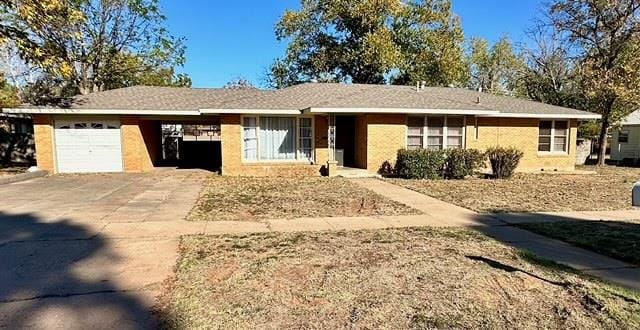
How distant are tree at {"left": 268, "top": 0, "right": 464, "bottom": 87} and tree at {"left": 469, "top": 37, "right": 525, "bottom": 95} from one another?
11.1 m

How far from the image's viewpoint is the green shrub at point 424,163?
1420cm

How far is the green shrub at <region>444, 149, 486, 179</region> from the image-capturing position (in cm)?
1430

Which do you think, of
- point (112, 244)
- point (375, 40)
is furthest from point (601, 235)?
point (375, 40)

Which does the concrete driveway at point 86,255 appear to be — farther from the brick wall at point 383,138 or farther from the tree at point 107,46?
the tree at point 107,46

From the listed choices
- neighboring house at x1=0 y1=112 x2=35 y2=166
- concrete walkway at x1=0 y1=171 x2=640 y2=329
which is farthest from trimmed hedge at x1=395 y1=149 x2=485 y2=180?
neighboring house at x1=0 y1=112 x2=35 y2=166

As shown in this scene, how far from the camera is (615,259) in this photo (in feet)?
17.0

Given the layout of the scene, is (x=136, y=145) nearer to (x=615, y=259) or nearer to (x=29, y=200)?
(x=29, y=200)

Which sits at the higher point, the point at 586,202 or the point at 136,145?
the point at 136,145

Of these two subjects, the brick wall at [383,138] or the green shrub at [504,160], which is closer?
the green shrub at [504,160]

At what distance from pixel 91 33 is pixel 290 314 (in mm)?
26725

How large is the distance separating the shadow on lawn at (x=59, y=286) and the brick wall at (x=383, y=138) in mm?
10745

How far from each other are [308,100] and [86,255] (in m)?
11.9

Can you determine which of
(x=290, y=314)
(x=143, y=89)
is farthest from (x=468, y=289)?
(x=143, y=89)

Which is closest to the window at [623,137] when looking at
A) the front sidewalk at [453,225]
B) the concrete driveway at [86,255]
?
the front sidewalk at [453,225]
